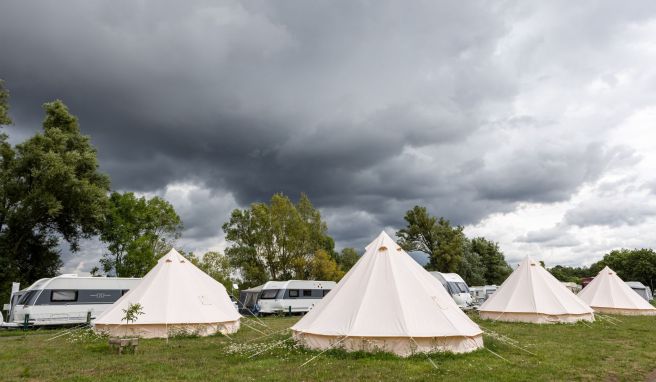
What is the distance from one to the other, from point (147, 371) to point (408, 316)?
21.0 feet

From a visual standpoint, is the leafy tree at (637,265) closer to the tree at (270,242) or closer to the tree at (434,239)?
the tree at (434,239)

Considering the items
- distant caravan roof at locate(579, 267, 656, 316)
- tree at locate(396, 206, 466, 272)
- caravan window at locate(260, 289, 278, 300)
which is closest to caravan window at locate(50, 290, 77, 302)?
caravan window at locate(260, 289, 278, 300)

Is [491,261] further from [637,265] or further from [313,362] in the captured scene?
[313,362]

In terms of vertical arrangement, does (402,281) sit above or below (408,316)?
above

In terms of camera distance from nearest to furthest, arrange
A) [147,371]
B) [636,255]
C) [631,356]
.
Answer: [147,371], [631,356], [636,255]

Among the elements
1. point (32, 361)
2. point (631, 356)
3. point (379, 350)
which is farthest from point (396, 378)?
point (32, 361)

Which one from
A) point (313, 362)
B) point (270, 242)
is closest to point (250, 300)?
point (270, 242)

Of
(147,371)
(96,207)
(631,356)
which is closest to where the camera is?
(147,371)

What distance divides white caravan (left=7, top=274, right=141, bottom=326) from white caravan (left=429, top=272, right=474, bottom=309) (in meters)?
21.3

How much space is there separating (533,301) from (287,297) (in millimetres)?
17139

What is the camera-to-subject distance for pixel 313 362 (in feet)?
34.8

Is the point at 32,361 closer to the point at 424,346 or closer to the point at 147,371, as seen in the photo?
the point at 147,371

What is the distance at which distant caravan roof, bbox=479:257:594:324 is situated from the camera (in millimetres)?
21609

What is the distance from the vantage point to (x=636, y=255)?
78.1 m
